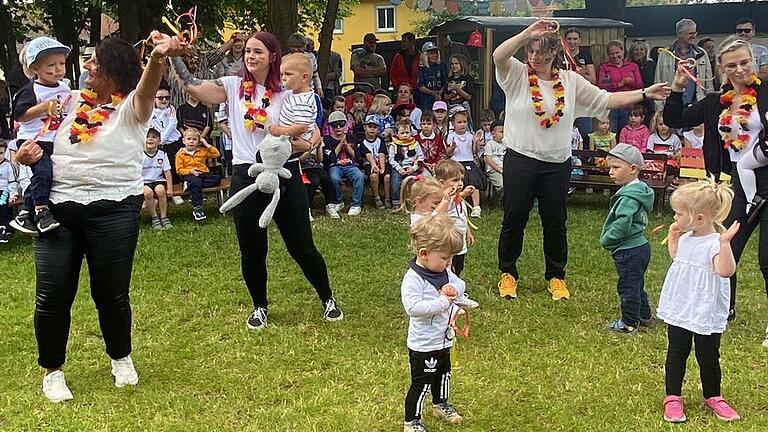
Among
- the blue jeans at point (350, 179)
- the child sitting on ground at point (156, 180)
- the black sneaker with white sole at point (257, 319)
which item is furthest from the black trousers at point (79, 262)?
the blue jeans at point (350, 179)

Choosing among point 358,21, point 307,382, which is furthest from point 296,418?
point 358,21

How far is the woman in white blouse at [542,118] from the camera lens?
5215mm

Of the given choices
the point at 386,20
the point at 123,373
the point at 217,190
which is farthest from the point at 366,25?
the point at 123,373

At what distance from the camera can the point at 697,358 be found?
145 inches

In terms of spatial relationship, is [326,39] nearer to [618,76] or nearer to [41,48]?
[618,76]

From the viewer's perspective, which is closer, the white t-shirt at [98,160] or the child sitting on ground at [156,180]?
the white t-shirt at [98,160]

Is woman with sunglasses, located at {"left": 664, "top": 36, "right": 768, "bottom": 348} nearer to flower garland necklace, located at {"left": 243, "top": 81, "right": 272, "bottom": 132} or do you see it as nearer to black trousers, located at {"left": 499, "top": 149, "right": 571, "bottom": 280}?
black trousers, located at {"left": 499, "top": 149, "right": 571, "bottom": 280}

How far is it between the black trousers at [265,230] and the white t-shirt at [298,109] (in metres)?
0.28

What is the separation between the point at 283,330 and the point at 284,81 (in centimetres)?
162

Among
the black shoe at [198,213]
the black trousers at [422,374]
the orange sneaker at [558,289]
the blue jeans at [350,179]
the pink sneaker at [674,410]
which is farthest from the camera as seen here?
the blue jeans at [350,179]

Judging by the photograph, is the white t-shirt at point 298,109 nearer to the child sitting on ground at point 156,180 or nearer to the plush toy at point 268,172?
the plush toy at point 268,172

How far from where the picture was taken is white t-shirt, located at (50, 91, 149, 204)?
3.70m

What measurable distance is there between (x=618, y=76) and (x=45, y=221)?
8.89 meters

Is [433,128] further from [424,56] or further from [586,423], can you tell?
[586,423]
